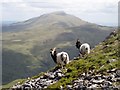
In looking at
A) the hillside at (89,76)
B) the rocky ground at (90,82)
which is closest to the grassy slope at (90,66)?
the hillside at (89,76)

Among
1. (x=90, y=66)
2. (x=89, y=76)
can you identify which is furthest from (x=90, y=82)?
(x=90, y=66)

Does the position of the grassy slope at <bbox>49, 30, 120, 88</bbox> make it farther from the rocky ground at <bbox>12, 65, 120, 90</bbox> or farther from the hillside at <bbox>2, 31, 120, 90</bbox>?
the rocky ground at <bbox>12, 65, 120, 90</bbox>

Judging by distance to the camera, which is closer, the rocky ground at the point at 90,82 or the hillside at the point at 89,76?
the rocky ground at the point at 90,82

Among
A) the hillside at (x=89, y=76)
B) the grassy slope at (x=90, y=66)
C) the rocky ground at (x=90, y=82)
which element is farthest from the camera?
the grassy slope at (x=90, y=66)

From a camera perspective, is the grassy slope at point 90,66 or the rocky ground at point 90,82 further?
the grassy slope at point 90,66

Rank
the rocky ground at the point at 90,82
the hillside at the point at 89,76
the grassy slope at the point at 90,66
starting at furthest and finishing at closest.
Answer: the grassy slope at the point at 90,66
the hillside at the point at 89,76
the rocky ground at the point at 90,82

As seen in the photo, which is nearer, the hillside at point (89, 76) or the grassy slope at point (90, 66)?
the hillside at point (89, 76)

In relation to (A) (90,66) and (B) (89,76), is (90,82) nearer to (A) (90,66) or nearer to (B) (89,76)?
(B) (89,76)

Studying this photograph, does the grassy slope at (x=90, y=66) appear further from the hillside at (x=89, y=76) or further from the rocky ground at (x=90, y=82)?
the rocky ground at (x=90, y=82)

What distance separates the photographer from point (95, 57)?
33125 mm

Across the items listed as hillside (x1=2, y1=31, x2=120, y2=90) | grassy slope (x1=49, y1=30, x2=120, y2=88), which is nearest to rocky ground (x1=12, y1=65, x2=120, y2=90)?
hillside (x1=2, y1=31, x2=120, y2=90)

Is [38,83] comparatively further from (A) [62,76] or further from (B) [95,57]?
(B) [95,57]

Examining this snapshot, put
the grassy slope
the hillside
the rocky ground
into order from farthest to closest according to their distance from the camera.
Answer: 1. the grassy slope
2. the hillside
3. the rocky ground

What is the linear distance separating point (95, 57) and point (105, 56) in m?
1.17
